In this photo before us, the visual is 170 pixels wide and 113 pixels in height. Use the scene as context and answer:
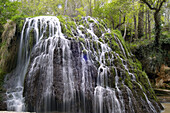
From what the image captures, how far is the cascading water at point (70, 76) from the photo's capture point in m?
5.90

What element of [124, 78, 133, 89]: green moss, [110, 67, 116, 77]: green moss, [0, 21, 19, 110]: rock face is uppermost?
[0, 21, 19, 110]: rock face

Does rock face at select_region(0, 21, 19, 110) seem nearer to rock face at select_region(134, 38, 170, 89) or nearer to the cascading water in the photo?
the cascading water

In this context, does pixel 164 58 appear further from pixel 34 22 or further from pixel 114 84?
pixel 34 22

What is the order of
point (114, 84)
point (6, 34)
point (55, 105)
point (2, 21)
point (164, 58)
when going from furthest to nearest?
point (164, 58) < point (2, 21) < point (6, 34) < point (114, 84) < point (55, 105)

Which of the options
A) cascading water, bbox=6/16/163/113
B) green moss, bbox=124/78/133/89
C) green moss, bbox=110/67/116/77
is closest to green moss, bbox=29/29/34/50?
cascading water, bbox=6/16/163/113

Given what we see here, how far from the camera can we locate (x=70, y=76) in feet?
21.0

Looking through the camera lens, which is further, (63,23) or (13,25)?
(63,23)

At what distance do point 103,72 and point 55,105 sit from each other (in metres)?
2.73

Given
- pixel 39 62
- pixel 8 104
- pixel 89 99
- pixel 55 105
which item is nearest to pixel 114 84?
pixel 89 99

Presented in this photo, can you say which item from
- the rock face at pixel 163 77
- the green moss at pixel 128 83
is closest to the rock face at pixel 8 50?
the green moss at pixel 128 83

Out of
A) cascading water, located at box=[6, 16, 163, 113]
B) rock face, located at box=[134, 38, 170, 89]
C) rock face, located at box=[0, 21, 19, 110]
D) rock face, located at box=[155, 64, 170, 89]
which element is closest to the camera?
cascading water, located at box=[6, 16, 163, 113]

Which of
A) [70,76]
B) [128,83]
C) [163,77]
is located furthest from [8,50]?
[163,77]

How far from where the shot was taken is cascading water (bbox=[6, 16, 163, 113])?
590cm

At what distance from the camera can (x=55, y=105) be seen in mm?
5867
